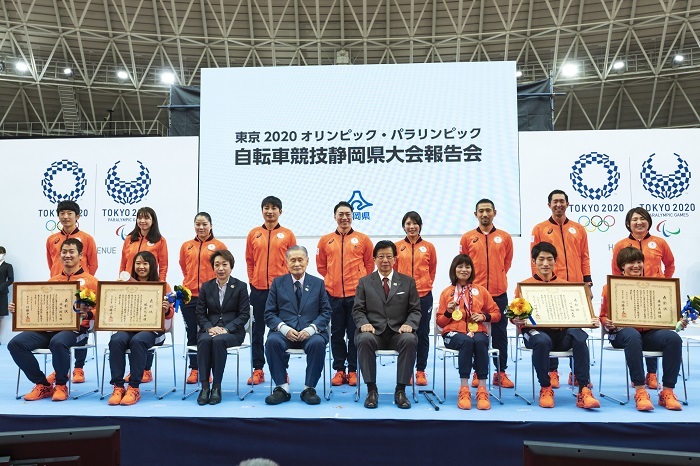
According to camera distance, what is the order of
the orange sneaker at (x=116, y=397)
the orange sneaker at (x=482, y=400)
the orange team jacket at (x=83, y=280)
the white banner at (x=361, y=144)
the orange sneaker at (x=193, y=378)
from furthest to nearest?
the white banner at (x=361, y=144)
the orange sneaker at (x=193, y=378)
the orange team jacket at (x=83, y=280)
the orange sneaker at (x=116, y=397)
the orange sneaker at (x=482, y=400)

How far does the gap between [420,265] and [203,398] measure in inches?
90.5

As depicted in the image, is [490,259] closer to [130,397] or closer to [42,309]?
[130,397]

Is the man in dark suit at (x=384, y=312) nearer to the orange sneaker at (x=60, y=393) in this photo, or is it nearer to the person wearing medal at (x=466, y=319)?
the person wearing medal at (x=466, y=319)

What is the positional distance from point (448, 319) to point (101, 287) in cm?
287

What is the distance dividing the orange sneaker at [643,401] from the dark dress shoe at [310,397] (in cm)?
229

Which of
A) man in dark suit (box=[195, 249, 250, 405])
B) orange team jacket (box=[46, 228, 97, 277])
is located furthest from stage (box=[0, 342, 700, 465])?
orange team jacket (box=[46, 228, 97, 277])

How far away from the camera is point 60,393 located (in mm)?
4168

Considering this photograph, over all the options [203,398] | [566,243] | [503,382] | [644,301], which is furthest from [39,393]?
[644,301]

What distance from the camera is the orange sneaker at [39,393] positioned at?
4.16m

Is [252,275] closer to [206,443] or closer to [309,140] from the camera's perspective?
[206,443]

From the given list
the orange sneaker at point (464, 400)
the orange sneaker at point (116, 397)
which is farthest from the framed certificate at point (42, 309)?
the orange sneaker at point (464, 400)

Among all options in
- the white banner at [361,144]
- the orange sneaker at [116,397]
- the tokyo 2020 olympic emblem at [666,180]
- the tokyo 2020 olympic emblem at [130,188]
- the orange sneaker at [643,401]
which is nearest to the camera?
the orange sneaker at [643,401]

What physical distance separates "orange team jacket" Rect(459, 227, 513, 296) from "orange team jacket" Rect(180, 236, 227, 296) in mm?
2517

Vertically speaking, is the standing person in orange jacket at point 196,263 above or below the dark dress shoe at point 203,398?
above
